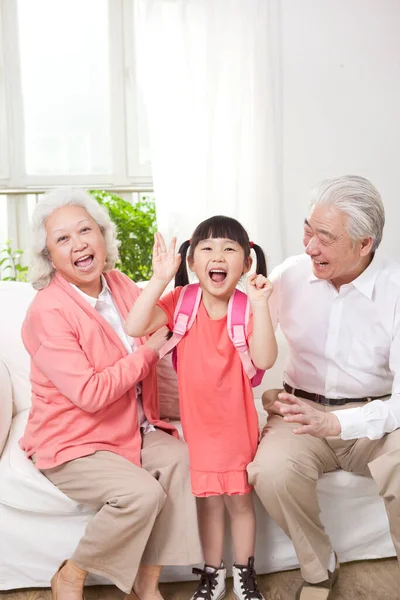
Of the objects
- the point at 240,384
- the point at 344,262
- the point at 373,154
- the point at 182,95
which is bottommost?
the point at 240,384

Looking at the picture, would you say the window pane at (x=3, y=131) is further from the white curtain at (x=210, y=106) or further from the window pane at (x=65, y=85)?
the white curtain at (x=210, y=106)

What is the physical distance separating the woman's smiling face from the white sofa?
0.49 meters

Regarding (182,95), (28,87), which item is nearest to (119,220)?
(182,95)

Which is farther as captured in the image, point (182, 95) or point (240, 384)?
point (182, 95)

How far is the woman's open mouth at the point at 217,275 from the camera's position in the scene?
1.96 metres

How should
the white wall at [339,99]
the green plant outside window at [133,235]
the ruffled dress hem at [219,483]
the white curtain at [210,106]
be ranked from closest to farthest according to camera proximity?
A: 1. the ruffled dress hem at [219,483]
2. the white curtain at [210,106]
3. the white wall at [339,99]
4. the green plant outside window at [133,235]

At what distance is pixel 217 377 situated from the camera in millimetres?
1991

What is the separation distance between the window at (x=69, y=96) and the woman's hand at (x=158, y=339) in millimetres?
2366

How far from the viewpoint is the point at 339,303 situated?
7.13 ft

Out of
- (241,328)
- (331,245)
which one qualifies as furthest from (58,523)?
(331,245)

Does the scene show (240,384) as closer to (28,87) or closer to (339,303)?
(339,303)

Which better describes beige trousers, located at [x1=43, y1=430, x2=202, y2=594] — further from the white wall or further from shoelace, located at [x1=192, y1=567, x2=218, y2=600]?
the white wall

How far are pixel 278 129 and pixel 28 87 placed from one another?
5.04 ft

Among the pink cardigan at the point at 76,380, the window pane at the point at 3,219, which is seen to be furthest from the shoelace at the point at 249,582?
the window pane at the point at 3,219
